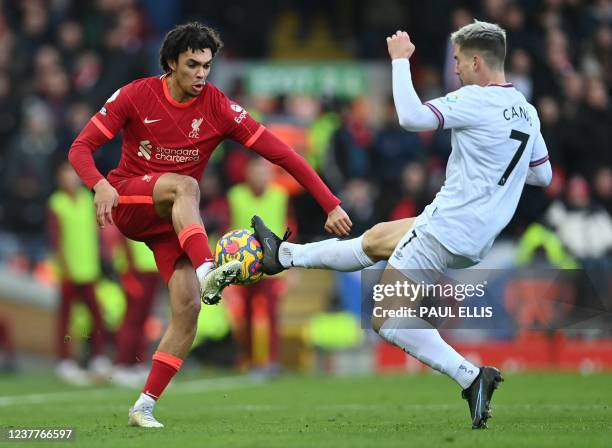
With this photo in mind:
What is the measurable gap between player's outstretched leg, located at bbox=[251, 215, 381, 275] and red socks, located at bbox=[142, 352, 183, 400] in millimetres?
834

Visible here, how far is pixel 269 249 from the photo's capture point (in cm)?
875

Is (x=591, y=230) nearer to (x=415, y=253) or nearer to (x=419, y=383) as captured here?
(x=419, y=383)

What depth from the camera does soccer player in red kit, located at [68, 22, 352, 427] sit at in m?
8.53

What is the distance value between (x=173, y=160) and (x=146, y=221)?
0.44 meters

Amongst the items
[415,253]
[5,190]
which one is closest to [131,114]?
Result: [415,253]

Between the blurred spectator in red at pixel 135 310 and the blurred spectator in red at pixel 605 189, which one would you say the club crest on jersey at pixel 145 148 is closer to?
the blurred spectator in red at pixel 135 310

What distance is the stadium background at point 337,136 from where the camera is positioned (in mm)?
16250

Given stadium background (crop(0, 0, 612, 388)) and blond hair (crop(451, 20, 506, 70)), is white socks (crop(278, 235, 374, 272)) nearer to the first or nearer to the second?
blond hair (crop(451, 20, 506, 70))

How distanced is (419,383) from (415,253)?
5.78m

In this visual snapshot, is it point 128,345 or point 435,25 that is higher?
point 435,25

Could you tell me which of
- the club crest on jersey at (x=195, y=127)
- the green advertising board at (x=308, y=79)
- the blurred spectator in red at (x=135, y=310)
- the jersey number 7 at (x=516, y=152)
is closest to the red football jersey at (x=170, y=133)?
the club crest on jersey at (x=195, y=127)

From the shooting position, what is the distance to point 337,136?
1800 centimetres

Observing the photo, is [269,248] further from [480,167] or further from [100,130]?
[480,167]


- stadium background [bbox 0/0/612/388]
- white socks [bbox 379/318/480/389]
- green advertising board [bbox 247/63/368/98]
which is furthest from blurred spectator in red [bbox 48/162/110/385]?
white socks [bbox 379/318/480/389]
